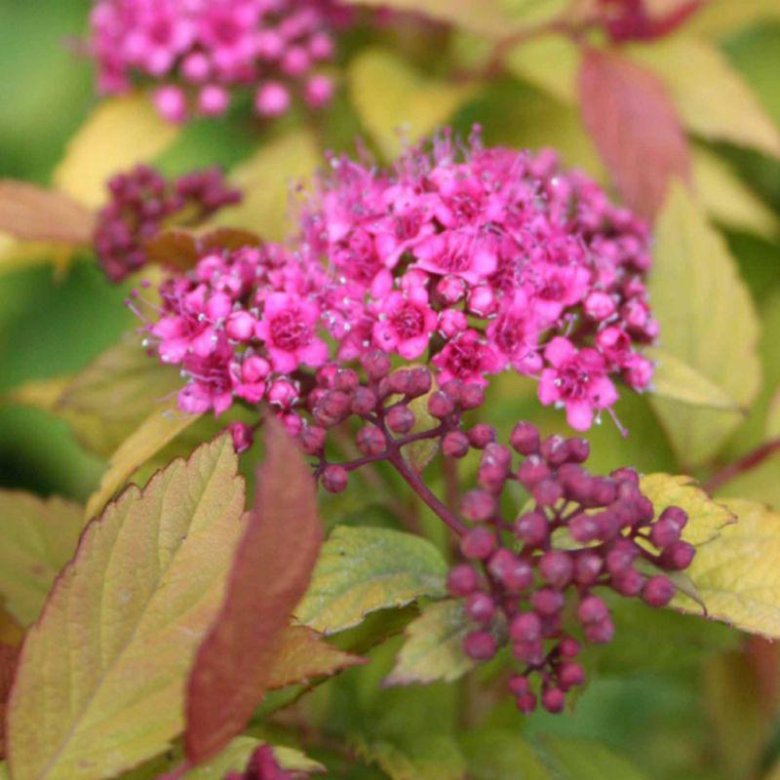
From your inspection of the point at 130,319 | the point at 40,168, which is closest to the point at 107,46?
the point at 40,168

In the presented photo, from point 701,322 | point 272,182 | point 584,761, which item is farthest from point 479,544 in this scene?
point 272,182

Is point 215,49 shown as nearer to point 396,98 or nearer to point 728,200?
point 396,98

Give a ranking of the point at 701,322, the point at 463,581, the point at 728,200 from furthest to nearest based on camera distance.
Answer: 1. the point at 728,200
2. the point at 701,322
3. the point at 463,581

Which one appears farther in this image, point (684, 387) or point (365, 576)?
point (684, 387)

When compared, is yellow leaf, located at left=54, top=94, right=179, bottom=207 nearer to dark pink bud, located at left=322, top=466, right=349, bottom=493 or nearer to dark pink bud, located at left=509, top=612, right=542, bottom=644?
dark pink bud, located at left=322, top=466, right=349, bottom=493

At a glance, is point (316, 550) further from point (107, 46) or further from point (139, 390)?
point (107, 46)

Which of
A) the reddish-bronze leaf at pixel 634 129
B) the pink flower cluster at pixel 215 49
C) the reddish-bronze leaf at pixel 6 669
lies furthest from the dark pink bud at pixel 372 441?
the pink flower cluster at pixel 215 49

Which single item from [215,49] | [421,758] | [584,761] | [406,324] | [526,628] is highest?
[215,49]
